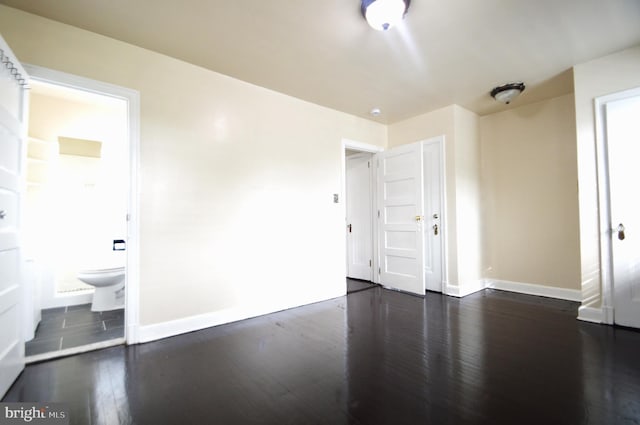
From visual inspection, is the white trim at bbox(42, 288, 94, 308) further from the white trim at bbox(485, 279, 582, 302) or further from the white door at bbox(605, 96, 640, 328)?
the white door at bbox(605, 96, 640, 328)

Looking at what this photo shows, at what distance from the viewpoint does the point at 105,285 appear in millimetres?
3420

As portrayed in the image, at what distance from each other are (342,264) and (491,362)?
86.6 inches

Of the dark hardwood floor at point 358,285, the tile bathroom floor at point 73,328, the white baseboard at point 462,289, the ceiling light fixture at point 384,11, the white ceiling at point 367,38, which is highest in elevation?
the white ceiling at point 367,38

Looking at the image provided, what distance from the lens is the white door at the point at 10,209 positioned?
5.66ft

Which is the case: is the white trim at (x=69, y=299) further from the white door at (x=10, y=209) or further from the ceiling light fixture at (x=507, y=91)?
the ceiling light fixture at (x=507, y=91)

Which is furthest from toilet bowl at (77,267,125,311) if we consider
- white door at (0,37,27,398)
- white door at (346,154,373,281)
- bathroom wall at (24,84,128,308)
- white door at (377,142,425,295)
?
white door at (377,142,425,295)

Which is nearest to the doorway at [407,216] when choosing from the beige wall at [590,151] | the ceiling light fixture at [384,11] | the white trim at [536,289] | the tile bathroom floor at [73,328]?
the white trim at [536,289]

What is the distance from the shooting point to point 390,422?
1444mm

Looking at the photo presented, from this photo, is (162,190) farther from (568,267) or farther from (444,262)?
(568,267)

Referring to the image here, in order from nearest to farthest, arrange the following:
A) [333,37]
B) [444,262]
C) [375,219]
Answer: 1. [333,37]
2. [444,262]
3. [375,219]

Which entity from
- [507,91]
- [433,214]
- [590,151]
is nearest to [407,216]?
[433,214]

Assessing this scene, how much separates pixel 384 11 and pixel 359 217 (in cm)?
332

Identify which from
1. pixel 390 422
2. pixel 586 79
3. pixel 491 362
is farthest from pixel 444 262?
pixel 390 422

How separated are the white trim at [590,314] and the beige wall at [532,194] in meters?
0.88
